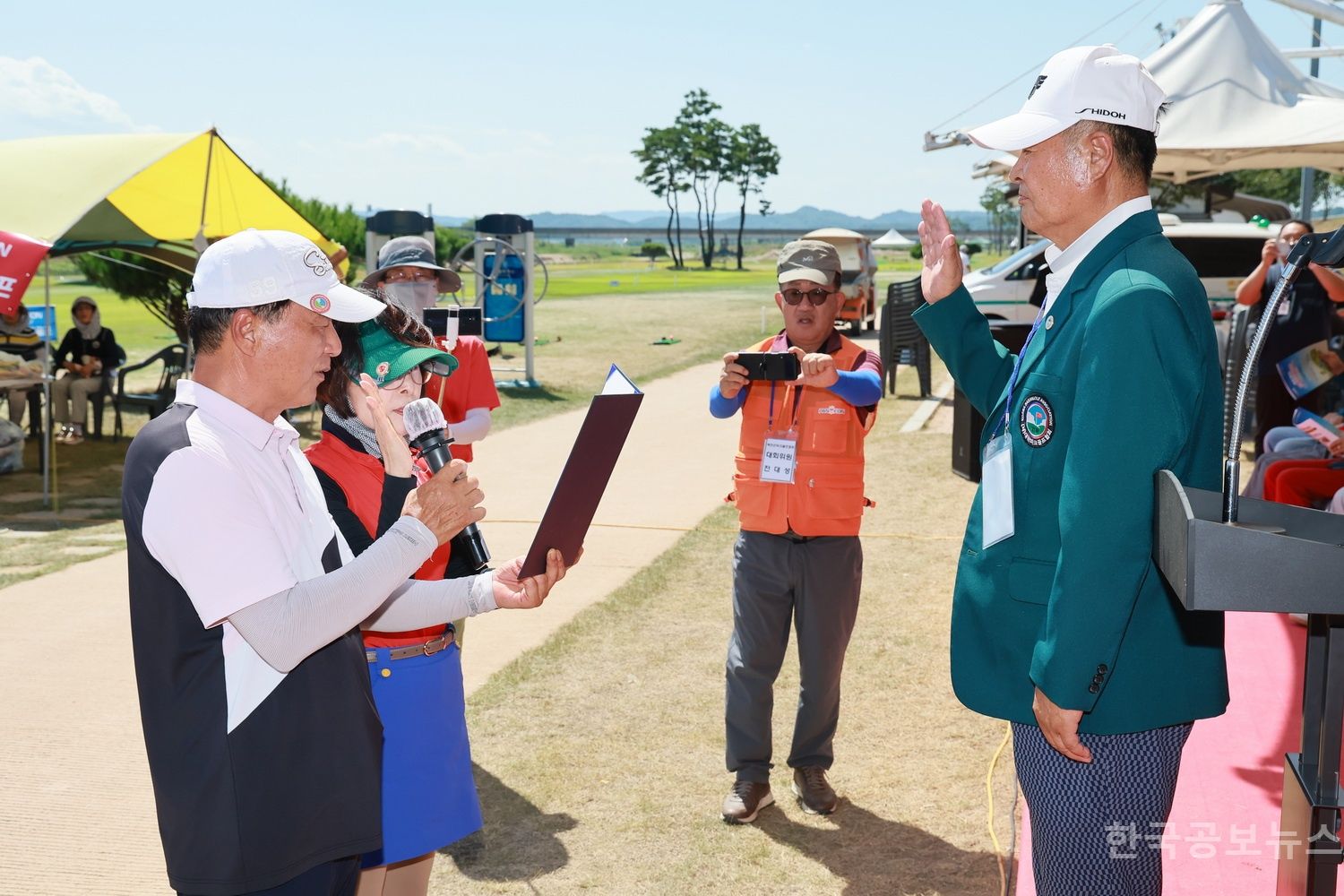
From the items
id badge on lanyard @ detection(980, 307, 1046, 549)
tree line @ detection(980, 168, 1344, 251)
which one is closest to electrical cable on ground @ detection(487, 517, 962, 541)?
id badge on lanyard @ detection(980, 307, 1046, 549)

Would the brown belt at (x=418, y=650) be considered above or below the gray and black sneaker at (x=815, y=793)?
above

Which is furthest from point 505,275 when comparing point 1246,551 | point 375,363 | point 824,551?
point 1246,551

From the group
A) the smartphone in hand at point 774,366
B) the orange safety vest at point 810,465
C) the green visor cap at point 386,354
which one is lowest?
the orange safety vest at point 810,465

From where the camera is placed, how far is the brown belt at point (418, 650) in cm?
295

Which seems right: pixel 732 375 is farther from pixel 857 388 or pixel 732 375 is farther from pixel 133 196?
pixel 133 196

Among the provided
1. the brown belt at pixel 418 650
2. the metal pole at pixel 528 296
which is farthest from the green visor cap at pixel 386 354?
the metal pole at pixel 528 296

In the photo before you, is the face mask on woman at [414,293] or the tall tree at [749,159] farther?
the tall tree at [749,159]

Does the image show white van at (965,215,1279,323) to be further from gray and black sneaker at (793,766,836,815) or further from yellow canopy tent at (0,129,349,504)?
gray and black sneaker at (793,766,836,815)

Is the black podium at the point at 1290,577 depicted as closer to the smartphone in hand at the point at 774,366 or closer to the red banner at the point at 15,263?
the smartphone in hand at the point at 774,366

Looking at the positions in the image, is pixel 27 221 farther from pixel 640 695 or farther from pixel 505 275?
pixel 505 275

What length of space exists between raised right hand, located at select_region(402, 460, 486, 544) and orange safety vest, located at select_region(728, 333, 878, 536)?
206cm

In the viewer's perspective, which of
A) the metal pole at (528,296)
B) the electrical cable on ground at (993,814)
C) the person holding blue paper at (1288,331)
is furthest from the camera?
the metal pole at (528,296)

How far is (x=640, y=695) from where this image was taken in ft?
18.8

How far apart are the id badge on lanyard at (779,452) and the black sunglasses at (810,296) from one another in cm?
32
